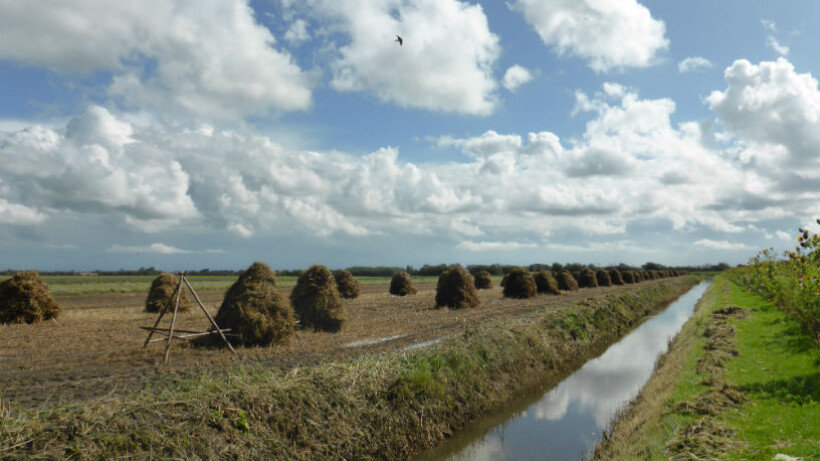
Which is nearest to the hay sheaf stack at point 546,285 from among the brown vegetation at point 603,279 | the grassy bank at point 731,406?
the brown vegetation at point 603,279

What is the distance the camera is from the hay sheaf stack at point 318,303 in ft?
62.1

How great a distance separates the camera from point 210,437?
7277 millimetres

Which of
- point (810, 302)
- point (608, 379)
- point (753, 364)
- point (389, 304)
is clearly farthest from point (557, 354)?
point (389, 304)

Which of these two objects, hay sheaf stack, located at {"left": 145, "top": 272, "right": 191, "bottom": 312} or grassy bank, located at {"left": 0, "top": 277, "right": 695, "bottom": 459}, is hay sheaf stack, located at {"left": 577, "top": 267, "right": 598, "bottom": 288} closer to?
hay sheaf stack, located at {"left": 145, "top": 272, "right": 191, "bottom": 312}

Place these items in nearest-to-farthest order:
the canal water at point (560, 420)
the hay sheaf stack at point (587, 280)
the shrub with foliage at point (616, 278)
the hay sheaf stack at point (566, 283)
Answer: the canal water at point (560, 420) < the hay sheaf stack at point (566, 283) < the hay sheaf stack at point (587, 280) < the shrub with foliage at point (616, 278)

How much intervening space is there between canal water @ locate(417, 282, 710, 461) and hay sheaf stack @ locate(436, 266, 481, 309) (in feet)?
35.4

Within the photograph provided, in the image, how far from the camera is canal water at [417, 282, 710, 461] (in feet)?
33.6

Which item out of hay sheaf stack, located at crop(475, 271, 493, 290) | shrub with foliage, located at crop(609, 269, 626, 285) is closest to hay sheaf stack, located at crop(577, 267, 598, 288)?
shrub with foliage, located at crop(609, 269, 626, 285)

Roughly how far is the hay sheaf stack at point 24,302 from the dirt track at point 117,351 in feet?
2.83

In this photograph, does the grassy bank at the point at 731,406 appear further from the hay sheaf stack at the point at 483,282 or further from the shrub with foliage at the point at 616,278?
the shrub with foliage at the point at 616,278

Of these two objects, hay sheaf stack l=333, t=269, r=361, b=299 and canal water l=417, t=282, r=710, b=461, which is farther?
hay sheaf stack l=333, t=269, r=361, b=299

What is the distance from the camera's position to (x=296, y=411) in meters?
8.51

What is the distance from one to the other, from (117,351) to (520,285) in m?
31.2

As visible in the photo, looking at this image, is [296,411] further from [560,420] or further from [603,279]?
[603,279]
